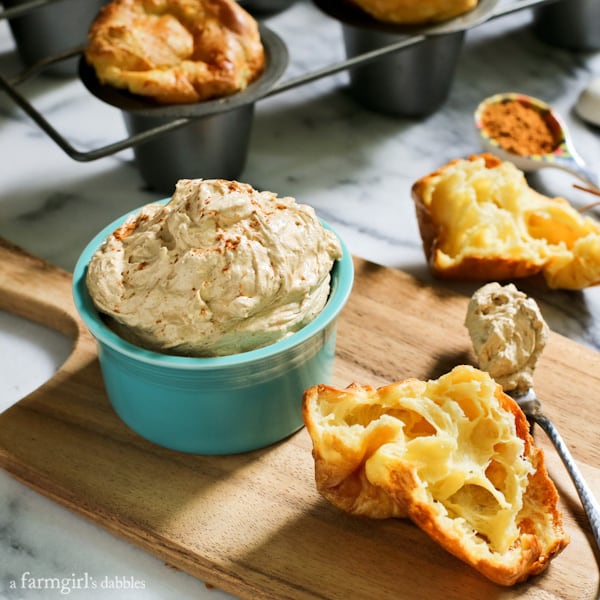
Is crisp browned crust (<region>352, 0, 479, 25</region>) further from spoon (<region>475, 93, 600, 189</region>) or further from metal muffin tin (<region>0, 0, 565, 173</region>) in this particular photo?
spoon (<region>475, 93, 600, 189</region>)

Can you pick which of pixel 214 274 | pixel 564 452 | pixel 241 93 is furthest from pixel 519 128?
pixel 214 274

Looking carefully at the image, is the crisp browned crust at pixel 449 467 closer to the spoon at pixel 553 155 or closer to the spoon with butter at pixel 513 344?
the spoon with butter at pixel 513 344

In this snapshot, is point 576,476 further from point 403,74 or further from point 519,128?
point 403,74

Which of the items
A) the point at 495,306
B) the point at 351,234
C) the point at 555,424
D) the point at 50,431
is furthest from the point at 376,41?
the point at 50,431

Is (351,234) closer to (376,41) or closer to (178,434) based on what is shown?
(376,41)

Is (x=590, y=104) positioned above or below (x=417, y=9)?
below

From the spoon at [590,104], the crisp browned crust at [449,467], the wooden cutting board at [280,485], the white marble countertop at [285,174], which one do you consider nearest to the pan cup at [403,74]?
the white marble countertop at [285,174]

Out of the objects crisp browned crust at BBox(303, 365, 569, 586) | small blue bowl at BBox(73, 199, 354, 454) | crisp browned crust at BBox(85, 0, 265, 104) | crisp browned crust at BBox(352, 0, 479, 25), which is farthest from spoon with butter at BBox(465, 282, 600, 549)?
crisp browned crust at BBox(352, 0, 479, 25)
